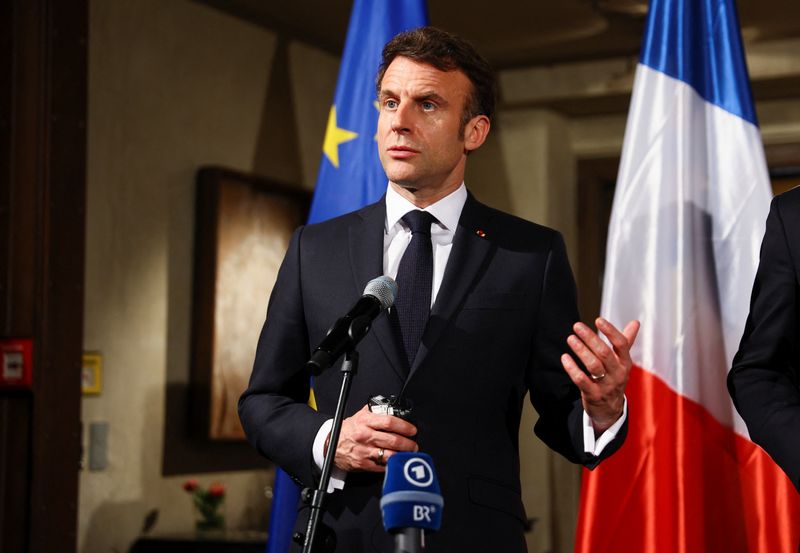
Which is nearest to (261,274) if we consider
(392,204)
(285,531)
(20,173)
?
(20,173)

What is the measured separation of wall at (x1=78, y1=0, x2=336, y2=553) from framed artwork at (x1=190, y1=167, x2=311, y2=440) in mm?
65

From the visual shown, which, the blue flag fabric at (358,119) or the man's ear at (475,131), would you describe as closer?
the man's ear at (475,131)

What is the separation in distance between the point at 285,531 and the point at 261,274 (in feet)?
6.44

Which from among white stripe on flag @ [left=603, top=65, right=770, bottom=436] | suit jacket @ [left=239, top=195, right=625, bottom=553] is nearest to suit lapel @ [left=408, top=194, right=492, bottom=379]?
suit jacket @ [left=239, top=195, right=625, bottom=553]

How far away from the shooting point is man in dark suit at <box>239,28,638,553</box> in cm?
171

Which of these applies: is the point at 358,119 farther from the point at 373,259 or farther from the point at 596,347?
the point at 596,347

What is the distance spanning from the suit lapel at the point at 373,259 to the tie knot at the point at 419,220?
0.16 feet

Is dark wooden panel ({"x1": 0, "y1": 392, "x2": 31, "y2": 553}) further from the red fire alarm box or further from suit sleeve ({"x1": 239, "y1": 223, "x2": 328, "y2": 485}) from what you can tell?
suit sleeve ({"x1": 239, "y1": 223, "x2": 328, "y2": 485})

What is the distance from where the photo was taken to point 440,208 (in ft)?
6.19

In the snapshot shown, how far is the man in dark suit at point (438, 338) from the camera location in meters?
1.71

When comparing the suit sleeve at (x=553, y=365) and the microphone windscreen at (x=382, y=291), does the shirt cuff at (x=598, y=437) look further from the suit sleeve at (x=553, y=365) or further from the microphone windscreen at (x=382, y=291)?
the microphone windscreen at (x=382, y=291)

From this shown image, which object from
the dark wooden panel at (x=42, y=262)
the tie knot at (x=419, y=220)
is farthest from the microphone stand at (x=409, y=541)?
the dark wooden panel at (x=42, y=262)

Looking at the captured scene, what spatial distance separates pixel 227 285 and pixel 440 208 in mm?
2838

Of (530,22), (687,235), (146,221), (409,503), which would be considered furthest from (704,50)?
(146,221)
